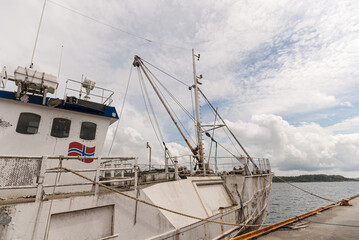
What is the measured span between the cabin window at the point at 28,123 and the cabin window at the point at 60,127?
59 cm

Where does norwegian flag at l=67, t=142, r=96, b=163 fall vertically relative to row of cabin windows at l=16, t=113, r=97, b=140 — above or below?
below

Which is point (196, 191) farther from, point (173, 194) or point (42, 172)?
point (42, 172)

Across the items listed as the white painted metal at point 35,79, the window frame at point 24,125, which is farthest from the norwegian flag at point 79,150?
the white painted metal at point 35,79

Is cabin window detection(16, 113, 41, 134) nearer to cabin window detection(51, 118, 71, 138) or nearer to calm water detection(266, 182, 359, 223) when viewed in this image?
cabin window detection(51, 118, 71, 138)

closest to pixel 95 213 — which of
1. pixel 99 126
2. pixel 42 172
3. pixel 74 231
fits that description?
pixel 74 231

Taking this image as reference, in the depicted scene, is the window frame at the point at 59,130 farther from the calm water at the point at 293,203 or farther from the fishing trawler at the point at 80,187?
the calm water at the point at 293,203

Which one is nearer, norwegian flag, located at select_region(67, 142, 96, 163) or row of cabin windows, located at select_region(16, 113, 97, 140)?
row of cabin windows, located at select_region(16, 113, 97, 140)

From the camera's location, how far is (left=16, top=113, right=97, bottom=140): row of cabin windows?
7.46 metres

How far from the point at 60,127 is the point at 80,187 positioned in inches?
109

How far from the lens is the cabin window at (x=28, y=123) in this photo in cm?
739

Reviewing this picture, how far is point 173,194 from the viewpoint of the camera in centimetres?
784

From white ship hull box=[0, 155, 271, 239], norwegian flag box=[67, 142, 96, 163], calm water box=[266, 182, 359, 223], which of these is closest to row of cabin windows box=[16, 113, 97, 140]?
norwegian flag box=[67, 142, 96, 163]

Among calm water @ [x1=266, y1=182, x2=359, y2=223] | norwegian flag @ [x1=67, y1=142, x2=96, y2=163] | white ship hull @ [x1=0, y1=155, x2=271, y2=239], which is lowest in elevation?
calm water @ [x1=266, y1=182, x2=359, y2=223]

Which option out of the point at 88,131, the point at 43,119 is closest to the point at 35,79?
the point at 43,119
